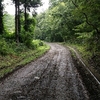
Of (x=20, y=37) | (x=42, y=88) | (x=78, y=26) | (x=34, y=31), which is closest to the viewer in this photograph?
(x=42, y=88)

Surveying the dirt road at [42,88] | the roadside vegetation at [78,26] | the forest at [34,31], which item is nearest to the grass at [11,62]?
the forest at [34,31]

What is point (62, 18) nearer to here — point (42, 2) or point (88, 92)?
point (42, 2)

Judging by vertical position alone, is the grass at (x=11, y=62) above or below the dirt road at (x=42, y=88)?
below

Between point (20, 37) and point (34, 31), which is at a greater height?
point (34, 31)

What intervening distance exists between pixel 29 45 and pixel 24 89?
19605 mm

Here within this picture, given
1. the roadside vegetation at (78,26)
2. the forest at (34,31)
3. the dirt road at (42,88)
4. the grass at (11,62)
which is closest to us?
the dirt road at (42,88)

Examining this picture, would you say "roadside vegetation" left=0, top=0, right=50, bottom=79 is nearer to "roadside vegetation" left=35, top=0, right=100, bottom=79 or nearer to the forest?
the forest

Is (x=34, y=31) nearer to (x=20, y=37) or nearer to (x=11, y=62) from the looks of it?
(x=20, y=37)

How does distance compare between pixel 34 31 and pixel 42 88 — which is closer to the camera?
pixel 42 88

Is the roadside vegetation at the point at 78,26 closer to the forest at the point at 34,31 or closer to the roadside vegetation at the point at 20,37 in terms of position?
the forest at the point at 34,31

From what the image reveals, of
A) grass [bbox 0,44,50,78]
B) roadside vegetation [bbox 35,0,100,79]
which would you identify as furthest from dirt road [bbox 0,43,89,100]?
roadside vegetation [bbox 35,0,100,79]

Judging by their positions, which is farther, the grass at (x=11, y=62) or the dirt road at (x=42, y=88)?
the grass at (x=11, y=62)

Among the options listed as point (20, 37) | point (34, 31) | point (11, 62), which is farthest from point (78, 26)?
point (34, 31)

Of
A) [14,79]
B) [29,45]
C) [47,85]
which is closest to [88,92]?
[47,85]
